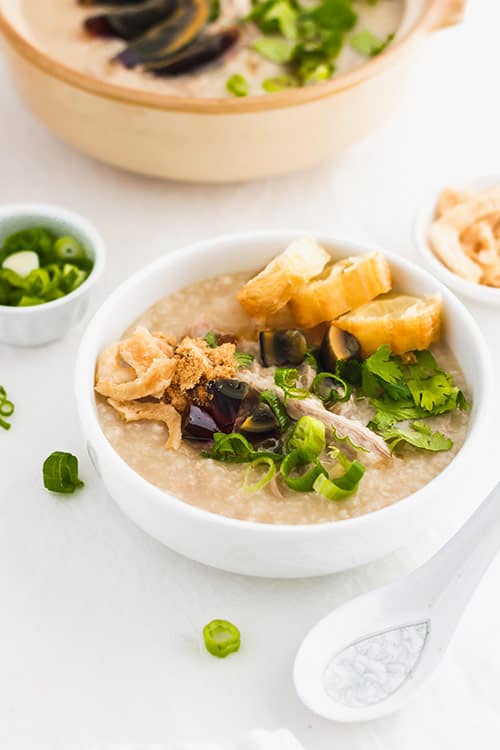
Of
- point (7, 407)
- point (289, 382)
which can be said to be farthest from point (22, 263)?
point (289, 382)

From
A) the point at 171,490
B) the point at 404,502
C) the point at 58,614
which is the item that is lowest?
the point at 58,614

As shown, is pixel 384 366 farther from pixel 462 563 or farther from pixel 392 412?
pixel 462 563

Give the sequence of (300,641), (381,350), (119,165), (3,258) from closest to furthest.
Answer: (300,641) → (381,350) → (3,258) → (119,165)


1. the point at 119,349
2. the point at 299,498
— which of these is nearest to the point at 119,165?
the point at 119,349

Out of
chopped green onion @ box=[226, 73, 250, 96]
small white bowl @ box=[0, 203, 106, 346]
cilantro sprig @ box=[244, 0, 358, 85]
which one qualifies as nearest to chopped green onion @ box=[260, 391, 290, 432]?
small white bowl @ box=[0, 203, 106, 346]

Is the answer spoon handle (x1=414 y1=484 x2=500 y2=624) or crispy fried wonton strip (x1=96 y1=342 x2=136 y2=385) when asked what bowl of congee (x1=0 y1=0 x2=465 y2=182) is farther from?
spoon handle (x1=414 y1=484 x2=500 y2=624)

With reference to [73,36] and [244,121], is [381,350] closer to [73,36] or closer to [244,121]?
[244,121]
